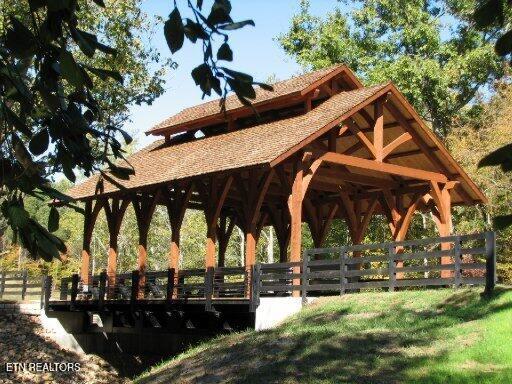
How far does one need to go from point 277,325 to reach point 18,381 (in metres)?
8.00

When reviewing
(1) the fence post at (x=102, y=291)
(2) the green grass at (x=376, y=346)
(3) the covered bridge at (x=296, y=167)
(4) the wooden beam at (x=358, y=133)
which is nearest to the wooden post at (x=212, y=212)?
(3) the covered bridge at (x=296, y=167)

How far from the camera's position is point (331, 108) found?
18.7 m

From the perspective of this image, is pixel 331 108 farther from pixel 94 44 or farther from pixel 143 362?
pixel 94 44

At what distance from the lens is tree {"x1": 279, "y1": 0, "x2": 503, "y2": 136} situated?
3353cm

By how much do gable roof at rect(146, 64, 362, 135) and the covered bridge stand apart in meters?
0.06

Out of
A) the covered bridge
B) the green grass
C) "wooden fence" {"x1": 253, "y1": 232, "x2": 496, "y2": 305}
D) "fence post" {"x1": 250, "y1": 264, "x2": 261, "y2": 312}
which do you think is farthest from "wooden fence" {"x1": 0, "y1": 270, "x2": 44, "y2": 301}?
the green grass

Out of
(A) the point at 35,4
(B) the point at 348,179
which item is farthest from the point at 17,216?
(B) the point at 348,179

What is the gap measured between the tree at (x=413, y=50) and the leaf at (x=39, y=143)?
31.5 metres

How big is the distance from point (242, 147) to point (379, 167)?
142 inches

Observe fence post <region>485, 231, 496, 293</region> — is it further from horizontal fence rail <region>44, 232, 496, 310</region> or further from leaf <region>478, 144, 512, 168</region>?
leaf <region>478, 144, 512, 168</region>

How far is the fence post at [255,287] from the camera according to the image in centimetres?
1584

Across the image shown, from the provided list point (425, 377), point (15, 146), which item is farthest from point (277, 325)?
point (15, 146)

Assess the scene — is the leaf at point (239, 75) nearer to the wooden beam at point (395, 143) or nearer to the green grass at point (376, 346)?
the green grass at point (376, 346)

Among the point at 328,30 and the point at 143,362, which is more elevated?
the point at 328,30
